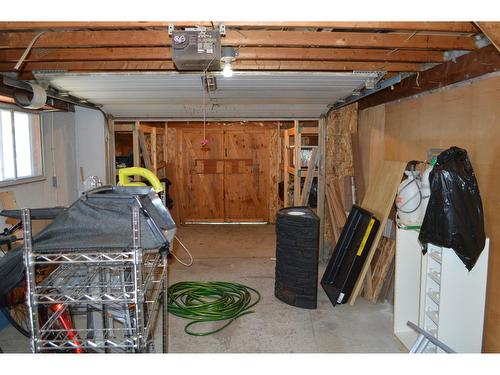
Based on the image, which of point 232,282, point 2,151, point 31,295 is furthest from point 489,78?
point 2,151

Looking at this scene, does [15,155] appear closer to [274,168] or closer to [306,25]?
[306,25]

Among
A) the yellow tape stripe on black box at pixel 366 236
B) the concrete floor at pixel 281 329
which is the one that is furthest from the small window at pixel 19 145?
the yellow tape stripe on black box at pixel 366 236

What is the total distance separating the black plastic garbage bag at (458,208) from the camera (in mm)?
2336

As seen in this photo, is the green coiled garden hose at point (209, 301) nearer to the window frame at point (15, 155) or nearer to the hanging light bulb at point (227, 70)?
the window frame at point (15, 155)

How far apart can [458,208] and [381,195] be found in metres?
1.35

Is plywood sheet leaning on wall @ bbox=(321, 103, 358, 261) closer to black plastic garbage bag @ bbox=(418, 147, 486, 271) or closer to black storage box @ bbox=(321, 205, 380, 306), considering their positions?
black storage box @ bbox=(321, 205, 380, 306)

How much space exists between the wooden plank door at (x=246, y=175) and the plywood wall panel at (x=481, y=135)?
15.4 ft

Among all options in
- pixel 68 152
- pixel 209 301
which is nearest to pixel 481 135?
pixel 209 301

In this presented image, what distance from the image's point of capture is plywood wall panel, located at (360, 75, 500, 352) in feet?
7.79

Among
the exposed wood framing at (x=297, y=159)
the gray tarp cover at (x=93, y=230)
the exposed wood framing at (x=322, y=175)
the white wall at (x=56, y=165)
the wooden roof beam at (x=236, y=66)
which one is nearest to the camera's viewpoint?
the gray tarp cover at (x=93, y=230)

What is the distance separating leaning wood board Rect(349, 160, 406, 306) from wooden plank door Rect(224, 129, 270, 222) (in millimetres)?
3980

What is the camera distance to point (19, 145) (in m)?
4.05

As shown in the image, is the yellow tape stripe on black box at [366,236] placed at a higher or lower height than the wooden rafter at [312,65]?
lower

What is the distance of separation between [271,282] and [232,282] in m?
0.48
